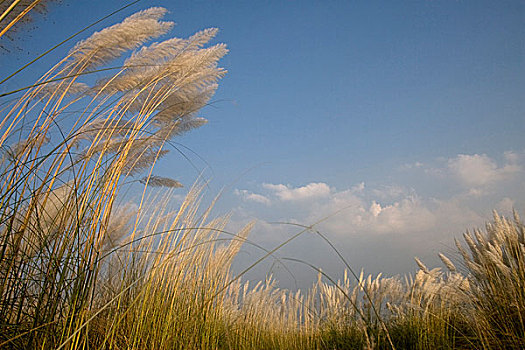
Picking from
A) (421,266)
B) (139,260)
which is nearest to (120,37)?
(139,260)

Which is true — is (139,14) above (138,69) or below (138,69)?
above

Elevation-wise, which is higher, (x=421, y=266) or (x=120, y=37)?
(x=120, y=37)

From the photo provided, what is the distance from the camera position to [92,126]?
1944mm

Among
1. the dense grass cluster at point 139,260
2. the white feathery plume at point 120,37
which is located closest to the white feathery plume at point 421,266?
the dense grass cluster at point 139,260

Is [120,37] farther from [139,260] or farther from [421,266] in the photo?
[421,266]

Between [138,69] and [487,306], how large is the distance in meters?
2.70

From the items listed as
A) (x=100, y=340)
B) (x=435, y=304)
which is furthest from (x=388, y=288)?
(x=100, y=340)

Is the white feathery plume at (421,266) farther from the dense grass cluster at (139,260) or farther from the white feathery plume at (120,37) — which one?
the white feathery plume at (120,37)

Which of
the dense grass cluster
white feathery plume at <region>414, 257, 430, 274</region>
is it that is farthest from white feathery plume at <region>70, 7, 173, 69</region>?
white feathery plume at <region>414, 257, 430, 274</region>

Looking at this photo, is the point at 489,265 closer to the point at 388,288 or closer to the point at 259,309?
the point at 388,288

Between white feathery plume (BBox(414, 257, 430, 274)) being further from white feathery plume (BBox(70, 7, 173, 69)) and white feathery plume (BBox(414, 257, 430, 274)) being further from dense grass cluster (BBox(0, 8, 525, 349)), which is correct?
white feathery plume (BBox(70, 7, 173, 69))

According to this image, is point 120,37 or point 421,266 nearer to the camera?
point 120,37

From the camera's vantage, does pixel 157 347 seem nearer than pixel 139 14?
No

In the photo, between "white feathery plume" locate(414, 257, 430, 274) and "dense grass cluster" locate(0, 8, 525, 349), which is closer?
"dense grass cluster" locate(0, 8, 525, 349)
